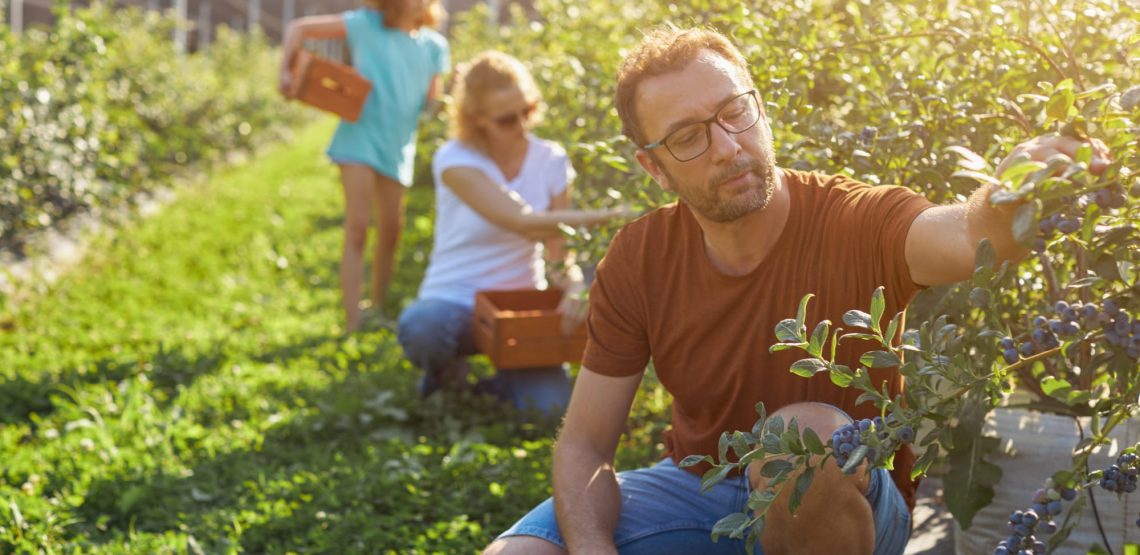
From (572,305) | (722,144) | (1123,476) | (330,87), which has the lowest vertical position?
(572,305)

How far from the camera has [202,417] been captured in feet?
15.6

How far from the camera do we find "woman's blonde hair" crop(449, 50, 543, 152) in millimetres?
4676

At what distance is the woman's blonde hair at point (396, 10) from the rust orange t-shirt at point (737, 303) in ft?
12.3

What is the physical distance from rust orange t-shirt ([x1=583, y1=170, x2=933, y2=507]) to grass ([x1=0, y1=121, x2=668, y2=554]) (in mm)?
982

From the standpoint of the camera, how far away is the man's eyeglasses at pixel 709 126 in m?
Result: 2.48

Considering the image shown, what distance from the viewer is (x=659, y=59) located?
8.41 feet

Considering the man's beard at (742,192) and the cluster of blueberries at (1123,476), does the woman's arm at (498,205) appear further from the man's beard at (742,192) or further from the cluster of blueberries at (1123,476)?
the cluster of blueberries at (1123,476)

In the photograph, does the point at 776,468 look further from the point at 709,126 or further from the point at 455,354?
the point at 455,354

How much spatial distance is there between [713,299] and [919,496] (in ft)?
4.15

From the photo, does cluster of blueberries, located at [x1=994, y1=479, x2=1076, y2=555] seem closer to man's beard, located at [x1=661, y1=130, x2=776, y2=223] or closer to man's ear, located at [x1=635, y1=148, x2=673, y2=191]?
man's beard, located at [x1=661, y1=130, x2=776, y2=223]

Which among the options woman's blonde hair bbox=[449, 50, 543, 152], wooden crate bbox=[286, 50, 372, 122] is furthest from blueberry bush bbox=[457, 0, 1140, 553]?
wooden crate bbox=[286, 50, 372, 122]

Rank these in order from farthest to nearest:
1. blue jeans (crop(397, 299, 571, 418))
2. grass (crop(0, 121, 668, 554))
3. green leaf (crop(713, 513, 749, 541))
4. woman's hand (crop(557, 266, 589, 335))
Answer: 1. blue jeans (crop(397, 299, 571, 418))
2. woman's hand (crop(557, 266, 589, 335))
3. grass (crop(0, 121, 668, 554))
4. green leaf (crop(713, 513, 749, 541))

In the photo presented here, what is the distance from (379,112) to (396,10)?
486 millimetres

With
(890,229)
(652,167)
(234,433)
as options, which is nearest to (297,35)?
(234,433)
